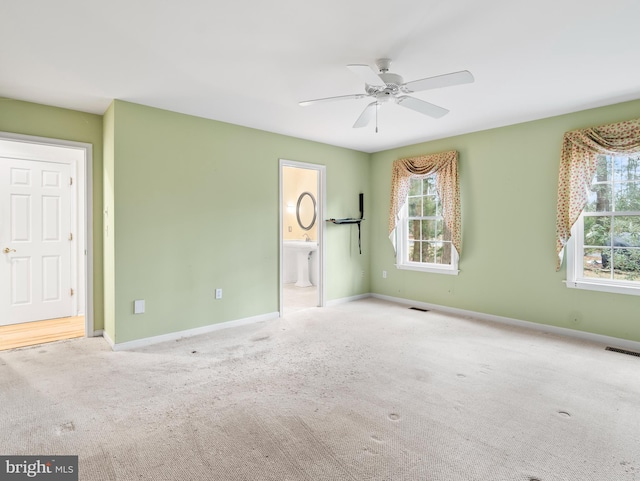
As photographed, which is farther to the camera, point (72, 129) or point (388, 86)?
point (72, 129)

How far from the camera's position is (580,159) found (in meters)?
3.75

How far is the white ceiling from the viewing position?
2.05 metres

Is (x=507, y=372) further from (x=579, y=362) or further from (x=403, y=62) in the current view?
(x=403, y=62)

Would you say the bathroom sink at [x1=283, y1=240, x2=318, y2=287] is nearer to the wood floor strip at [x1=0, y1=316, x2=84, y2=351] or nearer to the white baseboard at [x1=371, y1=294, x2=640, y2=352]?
the white baseboard at [x1=371, y1=294, x2=640, y2=352]

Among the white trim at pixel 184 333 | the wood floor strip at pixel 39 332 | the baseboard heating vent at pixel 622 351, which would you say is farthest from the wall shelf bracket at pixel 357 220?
the wood floor strip at pixel 39 332

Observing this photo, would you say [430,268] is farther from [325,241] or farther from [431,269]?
[325,241]

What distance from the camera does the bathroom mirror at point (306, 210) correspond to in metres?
7.21

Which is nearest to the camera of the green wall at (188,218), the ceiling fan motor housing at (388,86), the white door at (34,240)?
the ceiling fan motor housing at (388,86)

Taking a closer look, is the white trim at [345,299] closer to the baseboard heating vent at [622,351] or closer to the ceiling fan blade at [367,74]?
the baseboard heating vent at [622,351]

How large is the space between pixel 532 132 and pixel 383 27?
2.81 metres

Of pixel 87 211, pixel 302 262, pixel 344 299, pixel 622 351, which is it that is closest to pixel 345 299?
pixel 344 299

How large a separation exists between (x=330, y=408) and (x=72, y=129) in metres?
3.73
